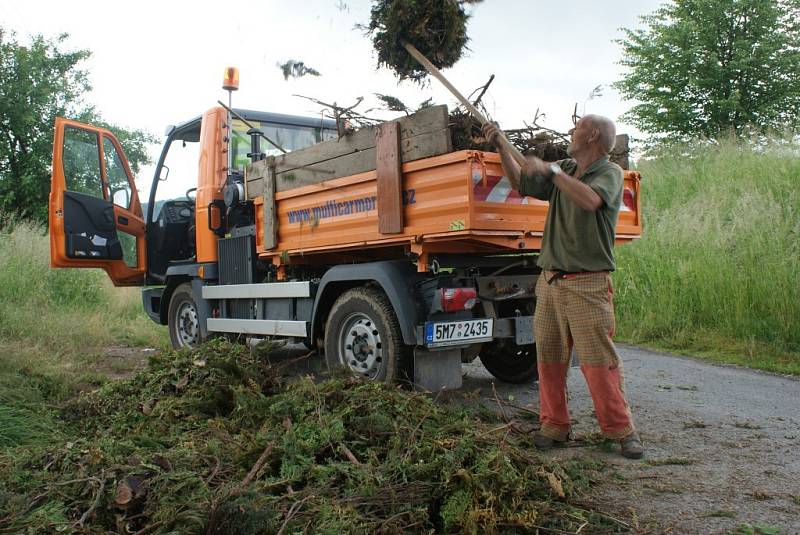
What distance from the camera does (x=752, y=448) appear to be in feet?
13.8

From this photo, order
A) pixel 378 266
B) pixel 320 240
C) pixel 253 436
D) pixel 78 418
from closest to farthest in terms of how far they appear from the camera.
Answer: pixel 253 436 → pixel 78 418 → pixel 378 266 → pixel 320 240

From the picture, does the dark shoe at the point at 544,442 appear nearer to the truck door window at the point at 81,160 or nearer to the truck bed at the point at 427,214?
A: the truck bed at the point at 427,214

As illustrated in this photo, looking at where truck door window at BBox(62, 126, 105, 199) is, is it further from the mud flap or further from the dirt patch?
the mud flap

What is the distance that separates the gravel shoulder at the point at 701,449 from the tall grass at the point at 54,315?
3994mm

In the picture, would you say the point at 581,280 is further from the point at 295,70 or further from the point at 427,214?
the point at 295,70

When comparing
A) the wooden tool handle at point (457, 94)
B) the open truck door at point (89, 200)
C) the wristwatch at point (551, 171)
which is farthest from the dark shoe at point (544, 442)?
the open truck door at point (89, 200)

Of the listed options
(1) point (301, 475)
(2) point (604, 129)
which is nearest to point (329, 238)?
(2) point (604, 129)

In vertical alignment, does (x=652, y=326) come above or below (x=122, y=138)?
below

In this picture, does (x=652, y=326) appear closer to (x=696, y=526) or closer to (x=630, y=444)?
(x=630, y=444)

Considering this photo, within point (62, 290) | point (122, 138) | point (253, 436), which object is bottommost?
point (253, 436)

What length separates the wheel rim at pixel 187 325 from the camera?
7.78 meters

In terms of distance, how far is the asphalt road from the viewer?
3.13 m

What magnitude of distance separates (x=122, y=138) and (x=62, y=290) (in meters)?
15.5

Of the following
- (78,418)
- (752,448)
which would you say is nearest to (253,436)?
(78,418)
